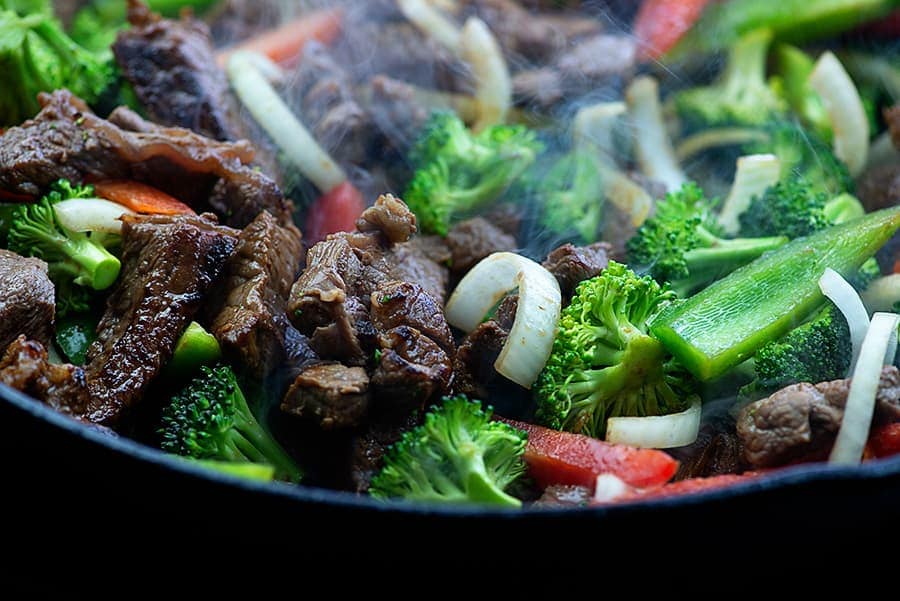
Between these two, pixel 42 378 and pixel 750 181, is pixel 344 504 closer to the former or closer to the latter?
pixel 42 378

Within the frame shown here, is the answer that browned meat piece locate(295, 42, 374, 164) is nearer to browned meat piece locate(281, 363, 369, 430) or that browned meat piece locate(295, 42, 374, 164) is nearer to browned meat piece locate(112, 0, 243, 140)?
browned meat piece locate(112, 0, 243, 140)

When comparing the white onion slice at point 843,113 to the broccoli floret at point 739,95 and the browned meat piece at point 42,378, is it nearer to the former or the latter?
the broccoli floret at point 739,95

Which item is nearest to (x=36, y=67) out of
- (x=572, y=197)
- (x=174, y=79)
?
(x=174, y=79)

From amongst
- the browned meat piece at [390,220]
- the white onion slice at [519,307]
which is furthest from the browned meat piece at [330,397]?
the browned meat piece at [390,220]

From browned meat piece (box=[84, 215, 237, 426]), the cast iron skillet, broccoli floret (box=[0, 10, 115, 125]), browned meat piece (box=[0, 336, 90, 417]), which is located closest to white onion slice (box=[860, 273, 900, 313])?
the cast iron skillet

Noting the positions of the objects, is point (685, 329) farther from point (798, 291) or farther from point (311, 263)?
point (311, 263)
